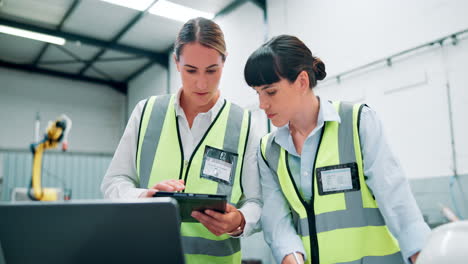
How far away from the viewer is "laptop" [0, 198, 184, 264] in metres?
0.61

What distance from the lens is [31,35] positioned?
23.3ft

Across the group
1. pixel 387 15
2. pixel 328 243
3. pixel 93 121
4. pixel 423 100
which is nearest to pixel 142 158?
pixel 328 243

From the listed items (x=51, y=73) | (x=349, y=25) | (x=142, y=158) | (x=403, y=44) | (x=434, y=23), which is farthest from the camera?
(x=51, y=73)

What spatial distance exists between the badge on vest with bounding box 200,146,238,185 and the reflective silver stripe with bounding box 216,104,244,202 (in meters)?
0.02

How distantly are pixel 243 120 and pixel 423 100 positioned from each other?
2809 mm

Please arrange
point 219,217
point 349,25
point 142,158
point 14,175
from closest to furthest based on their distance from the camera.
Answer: point 219,217
point 142,158
point 349,25
point 14,175

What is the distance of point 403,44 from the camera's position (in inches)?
154

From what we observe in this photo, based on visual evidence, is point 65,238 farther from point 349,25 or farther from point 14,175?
point 14,175

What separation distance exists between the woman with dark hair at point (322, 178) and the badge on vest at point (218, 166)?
0.38 feet

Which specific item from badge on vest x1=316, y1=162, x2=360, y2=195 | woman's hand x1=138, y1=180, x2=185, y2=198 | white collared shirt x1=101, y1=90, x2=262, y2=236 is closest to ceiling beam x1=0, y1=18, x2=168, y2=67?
white collared shirt x1=101, y1=90, x2=262, y2=236

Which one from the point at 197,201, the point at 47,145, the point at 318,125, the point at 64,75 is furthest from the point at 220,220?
the point at 64,75

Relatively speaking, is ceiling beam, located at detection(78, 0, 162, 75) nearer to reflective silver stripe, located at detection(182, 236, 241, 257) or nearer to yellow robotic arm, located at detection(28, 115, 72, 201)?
yellow robotic arm, located at detection(28, 115, 72, 201)

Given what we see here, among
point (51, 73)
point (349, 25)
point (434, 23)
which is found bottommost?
point (434, 23)

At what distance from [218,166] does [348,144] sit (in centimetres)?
42
